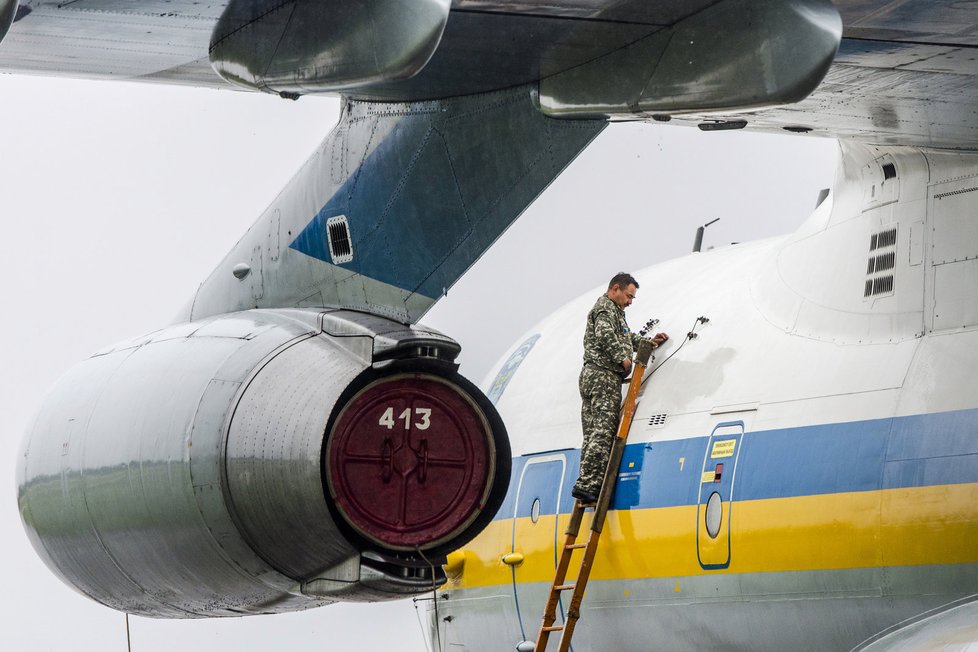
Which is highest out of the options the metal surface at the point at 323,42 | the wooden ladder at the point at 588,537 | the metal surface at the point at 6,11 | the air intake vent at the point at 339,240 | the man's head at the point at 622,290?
the man's head at the point at 622,290

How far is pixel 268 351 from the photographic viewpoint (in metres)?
6.34

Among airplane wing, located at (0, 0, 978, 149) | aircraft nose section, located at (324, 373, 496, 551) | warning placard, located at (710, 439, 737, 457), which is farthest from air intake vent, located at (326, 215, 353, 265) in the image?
warning placard, located at (710, 439, 737, 457)

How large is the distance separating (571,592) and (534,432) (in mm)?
1303

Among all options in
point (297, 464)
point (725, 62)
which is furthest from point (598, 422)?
point (725, 62)

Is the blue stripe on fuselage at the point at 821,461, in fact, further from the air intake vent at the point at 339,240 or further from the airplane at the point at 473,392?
the air intake vent at the point at 339,240

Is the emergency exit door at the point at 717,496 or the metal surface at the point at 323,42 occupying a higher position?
the metal surface at the point at 323,42

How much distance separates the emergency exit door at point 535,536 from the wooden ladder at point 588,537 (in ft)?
1.31

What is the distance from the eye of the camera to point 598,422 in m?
8.22

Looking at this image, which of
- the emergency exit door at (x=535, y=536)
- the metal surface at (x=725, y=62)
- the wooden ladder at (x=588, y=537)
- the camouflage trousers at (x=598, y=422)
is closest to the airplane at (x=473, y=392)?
the metal surface at (x=725, y=62)

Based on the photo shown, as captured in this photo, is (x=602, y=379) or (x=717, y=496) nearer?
(x=717, y=496)

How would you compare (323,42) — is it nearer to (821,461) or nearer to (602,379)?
(821,461)

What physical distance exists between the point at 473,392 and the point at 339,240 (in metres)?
1.21

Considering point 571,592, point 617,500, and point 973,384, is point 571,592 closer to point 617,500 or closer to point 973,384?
point 617,500

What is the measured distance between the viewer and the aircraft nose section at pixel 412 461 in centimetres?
615
